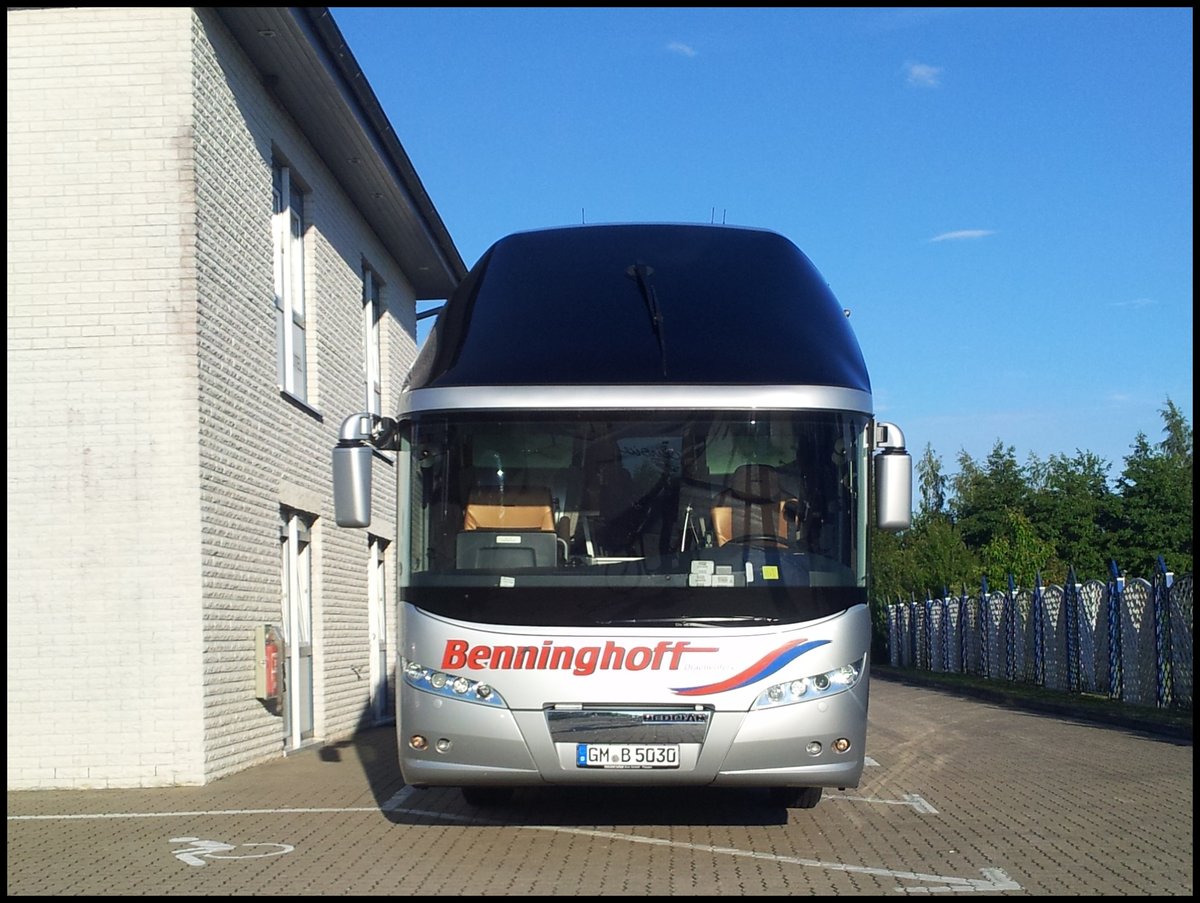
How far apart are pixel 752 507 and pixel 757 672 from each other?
0.91 metres

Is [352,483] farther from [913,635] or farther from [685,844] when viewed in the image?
[913,635]

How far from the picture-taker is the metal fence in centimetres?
2227

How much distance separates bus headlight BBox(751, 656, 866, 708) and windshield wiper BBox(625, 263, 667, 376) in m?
1.86

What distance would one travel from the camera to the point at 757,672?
8.60 m

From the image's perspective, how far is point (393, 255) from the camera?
23891 mm

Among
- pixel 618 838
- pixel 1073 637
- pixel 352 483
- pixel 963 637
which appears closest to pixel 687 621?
pixel 618 838

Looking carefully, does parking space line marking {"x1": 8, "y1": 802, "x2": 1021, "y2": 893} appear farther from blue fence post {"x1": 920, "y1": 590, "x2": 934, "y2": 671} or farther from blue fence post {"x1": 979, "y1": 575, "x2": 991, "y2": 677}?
blue fence post {"x1": 920, "y1": 590, "x2": 934, "y2": 671}

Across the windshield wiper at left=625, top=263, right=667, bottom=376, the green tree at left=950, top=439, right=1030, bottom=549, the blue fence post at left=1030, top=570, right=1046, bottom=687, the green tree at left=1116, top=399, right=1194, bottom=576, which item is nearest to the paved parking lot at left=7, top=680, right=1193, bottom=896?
the windshield wiper at left=625, top=263, right=667, bottom=376

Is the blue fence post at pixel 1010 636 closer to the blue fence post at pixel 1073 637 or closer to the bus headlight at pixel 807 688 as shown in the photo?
the blue fence post at pixel 1073 637

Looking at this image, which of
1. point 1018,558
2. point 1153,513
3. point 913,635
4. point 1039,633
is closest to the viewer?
point 1039,633

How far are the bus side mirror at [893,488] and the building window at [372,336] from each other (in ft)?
43.8

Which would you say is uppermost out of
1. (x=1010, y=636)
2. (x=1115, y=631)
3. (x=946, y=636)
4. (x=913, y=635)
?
(x=1115, y=631)

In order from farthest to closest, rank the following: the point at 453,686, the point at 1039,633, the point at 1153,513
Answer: the point at 1153,513, the point at 1039,633, the point at 453,686

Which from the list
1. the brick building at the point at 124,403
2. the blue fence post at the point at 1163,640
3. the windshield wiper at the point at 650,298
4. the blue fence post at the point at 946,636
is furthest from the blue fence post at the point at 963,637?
the windshield wiper at the point at 650,298
